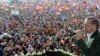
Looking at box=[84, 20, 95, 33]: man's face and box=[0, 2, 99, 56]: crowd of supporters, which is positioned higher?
box=[84, 20, 95, 33]: man's face

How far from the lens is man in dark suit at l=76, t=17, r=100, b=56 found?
10.0 feet

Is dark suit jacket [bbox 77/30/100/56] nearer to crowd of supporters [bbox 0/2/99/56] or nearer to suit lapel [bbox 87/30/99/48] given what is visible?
suit lapel [bbox 87/30/99/48]

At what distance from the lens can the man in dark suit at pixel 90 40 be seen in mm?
3055

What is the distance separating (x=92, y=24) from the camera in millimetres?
3068

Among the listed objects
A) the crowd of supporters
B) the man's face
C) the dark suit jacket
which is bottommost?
the crowd of supporters

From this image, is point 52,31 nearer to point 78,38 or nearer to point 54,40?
point 54,40

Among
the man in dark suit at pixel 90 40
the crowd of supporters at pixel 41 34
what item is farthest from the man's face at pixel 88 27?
the crowd of supporters at pixel 41 34

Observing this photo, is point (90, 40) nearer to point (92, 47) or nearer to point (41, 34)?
point (92, 47)

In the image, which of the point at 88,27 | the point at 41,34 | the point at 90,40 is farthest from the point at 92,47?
the point at 41,34

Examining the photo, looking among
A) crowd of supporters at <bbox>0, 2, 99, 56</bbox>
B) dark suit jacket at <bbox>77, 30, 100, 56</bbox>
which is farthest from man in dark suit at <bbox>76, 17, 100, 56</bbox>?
crowd of supporters at <bbox>0, 2, 99, 56</bbox>

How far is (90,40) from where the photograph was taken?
10.2 feet

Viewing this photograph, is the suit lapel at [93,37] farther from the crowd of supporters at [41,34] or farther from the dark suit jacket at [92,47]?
the crowd of supporters at [41,34]

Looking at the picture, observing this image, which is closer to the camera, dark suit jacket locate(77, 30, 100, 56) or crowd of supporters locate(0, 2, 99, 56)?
dark suit jacket locate(77, 30, 100, 56)

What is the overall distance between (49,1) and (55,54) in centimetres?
3182
